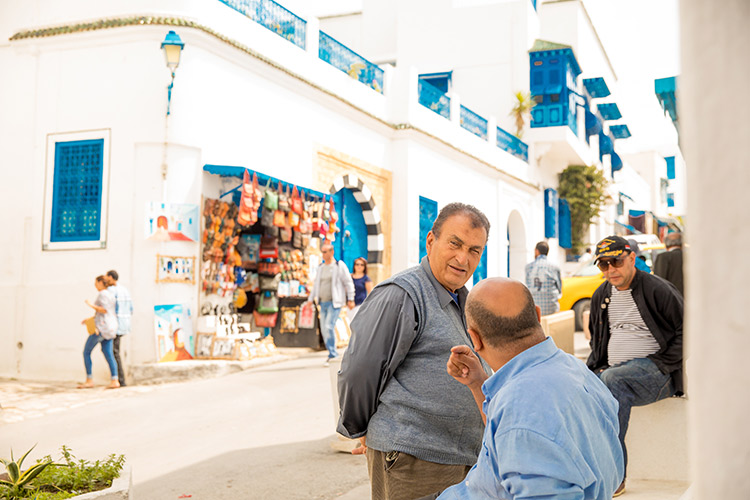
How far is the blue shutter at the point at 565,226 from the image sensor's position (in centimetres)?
2700

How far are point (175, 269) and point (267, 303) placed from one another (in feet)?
7.03

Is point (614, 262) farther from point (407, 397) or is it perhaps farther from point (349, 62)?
point (349, 62)

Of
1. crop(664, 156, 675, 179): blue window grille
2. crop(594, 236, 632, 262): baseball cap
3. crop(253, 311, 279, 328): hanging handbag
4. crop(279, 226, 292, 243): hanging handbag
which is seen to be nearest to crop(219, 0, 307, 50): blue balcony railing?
crop(279, 226, 292, 243): hanging handbag

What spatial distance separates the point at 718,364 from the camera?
2.94ft

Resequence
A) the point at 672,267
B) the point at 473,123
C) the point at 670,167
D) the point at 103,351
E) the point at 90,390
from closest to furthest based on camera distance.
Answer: the point at 672,267, the point at 90,390, the point at 103,351, the point at 473,123, the point at 670,167

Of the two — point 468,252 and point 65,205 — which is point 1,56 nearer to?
point 65,205

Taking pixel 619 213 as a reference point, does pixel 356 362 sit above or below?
below

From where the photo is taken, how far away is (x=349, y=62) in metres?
15.0

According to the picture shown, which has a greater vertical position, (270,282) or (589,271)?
(589,271)

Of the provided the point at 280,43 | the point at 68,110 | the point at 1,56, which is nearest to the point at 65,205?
the point at 68,110

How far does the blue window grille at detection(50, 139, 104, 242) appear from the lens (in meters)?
10.9

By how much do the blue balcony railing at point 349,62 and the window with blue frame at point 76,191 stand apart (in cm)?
493

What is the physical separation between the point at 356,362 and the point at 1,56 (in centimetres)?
1153

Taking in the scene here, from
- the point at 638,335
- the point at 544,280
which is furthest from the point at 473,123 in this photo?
the point at 638,335
